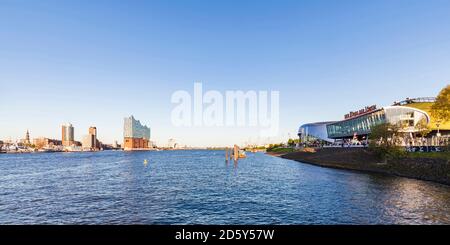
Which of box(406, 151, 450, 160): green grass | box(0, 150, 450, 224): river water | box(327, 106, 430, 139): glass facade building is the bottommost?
box(0, 150, 450, 224): river water

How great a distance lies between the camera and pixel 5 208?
3359 centimetres

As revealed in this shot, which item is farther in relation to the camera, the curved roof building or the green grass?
the curved roof building

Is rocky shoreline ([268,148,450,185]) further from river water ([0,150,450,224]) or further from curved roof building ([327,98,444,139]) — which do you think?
curved roof building ([327,98,444,139])

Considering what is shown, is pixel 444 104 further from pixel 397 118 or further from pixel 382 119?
pixel 382 119

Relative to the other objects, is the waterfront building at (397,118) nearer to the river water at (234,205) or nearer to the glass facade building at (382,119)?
the glass facade building at (382,119)

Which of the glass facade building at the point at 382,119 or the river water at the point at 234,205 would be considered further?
the glass facade building at the point at 382,119

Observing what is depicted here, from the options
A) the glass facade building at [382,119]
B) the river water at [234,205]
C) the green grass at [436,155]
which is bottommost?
the river water at [234,205]

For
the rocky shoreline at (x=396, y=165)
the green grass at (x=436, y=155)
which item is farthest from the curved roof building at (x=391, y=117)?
the green grass at (x=436, y=155)

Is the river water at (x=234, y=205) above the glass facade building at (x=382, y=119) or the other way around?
the other way around

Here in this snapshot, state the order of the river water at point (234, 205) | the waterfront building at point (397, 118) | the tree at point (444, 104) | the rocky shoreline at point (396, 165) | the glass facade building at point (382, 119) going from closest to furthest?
the river water at point (234, 205)
the rocky shoreline at point (396, 165)
the tree at point (444, 104)
the waterfront building at point (397, 118)
the glass facade building at point (382, 119)

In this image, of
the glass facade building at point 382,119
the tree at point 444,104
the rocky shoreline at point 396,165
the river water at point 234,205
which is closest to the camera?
the river water at point 234,205

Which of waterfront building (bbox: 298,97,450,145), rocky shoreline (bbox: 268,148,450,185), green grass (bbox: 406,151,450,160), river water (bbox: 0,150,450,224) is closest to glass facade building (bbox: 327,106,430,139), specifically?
waterfront building (bbox: 298,97,450,145)

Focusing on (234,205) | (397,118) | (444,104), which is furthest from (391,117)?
(234,205)
